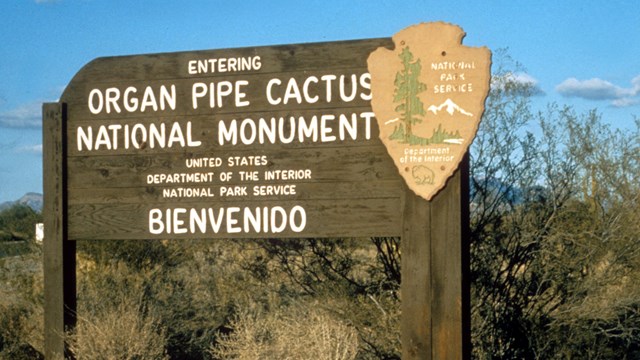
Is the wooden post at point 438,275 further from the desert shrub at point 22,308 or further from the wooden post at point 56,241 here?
the desert shrub at point 22,308

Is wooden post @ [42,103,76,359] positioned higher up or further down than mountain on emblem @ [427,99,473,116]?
further down

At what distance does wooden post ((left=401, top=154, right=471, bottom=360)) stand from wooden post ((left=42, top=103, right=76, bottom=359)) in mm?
3050

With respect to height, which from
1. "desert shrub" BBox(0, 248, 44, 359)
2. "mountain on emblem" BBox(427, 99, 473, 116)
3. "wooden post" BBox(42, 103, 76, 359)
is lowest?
"desert shrub" BBox(0, 248, 44, 359)

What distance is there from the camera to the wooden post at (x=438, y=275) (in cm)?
634

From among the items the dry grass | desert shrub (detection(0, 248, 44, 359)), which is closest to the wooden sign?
the dry grass

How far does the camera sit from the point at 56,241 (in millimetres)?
7867

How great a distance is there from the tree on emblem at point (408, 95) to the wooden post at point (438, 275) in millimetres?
438

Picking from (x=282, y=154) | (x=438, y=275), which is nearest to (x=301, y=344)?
(x=438, y=275)

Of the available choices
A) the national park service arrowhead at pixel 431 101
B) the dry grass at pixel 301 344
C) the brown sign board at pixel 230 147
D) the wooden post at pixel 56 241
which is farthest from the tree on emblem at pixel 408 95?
the wooden post at pixel 56 241

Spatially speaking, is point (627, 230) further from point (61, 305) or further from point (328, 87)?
point (61, 305)

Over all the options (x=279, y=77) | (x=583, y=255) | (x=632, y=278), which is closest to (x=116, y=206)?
(x=279, y=77)

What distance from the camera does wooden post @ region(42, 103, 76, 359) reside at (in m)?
7.83

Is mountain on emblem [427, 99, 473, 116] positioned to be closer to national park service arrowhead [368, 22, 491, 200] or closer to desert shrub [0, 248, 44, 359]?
national park service arrowhead [368, 22, 491, 200]

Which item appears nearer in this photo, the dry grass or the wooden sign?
the wooden sign
